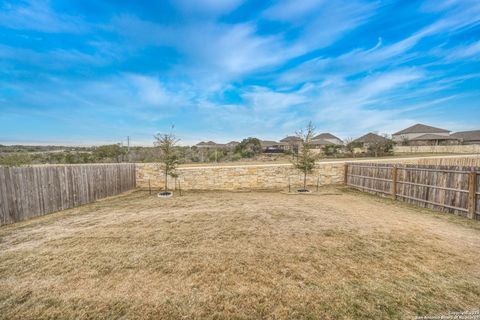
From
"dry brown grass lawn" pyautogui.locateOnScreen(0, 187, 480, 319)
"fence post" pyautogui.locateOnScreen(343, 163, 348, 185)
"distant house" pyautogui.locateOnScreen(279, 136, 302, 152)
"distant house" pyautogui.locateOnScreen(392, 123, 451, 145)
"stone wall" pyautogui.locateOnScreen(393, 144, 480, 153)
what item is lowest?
"dry brown grass lawn" pyautogui.locateOnScreen(0, 187, 480, 319)

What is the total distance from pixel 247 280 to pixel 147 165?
1234 cm

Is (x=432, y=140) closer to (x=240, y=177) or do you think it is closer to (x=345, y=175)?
(x=345, y=175)

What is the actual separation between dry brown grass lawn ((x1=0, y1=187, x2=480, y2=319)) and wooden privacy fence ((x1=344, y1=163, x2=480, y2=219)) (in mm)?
711

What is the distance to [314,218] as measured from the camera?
21.5 feet

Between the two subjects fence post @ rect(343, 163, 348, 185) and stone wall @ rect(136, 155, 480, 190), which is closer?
stone wall @ rect(136, 155, 480, 190)

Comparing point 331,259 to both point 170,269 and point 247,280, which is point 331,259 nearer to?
point 247,280

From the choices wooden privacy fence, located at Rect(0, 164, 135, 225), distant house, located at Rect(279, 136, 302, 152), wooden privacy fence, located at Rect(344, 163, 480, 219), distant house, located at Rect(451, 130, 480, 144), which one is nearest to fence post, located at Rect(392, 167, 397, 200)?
wooden privacy fence, located at Rect(344, 163, 480, 219)

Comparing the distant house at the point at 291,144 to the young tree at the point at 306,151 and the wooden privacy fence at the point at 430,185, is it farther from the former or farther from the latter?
the wooden privacy fence at the point at 430,185

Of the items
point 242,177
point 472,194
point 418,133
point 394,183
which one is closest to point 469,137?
point 418,133

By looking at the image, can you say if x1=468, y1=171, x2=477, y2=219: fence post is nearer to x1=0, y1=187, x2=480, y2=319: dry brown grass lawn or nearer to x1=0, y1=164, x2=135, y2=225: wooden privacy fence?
x1=0, y1=187, x2=480, y2=319: dry brown grass lawn

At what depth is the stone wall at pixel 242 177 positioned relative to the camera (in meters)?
13.3

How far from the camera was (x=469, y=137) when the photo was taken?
46.5 meters

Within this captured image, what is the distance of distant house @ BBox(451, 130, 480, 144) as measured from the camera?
44.6 m

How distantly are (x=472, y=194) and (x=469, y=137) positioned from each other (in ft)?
198
